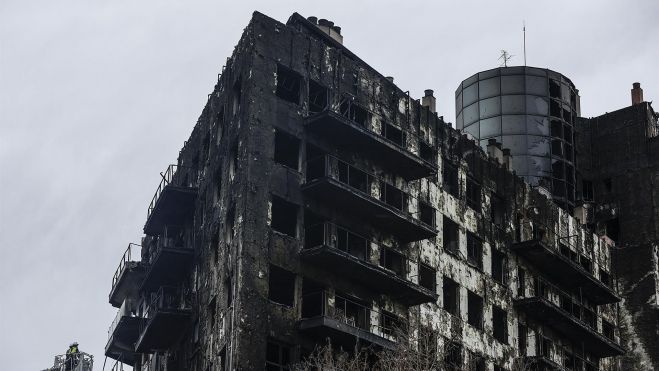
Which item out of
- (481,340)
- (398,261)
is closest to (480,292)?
(481,340)

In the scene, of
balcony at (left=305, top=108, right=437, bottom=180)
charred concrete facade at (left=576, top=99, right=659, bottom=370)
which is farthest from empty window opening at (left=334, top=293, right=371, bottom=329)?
charred concrete facade at (left=576, top=99, right=659, bottom=370)

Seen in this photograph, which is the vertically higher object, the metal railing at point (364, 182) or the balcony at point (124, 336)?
the metal railing at point (364, 182)

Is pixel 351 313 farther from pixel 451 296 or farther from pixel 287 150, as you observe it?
pixel 451 296

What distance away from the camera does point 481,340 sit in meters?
62.4

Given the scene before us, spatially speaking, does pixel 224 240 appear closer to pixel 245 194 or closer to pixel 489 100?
pixel 245 194

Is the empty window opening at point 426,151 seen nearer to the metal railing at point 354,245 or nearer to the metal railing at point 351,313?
the metal railing at point 354,245

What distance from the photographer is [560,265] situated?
69.2 meters

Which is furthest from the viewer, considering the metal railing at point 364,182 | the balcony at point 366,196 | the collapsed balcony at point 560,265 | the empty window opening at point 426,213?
the collapsed balcony at point 560,265

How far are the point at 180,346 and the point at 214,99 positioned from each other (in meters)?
12.6

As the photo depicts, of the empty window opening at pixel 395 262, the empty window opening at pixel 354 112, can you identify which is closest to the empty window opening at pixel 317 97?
the empty window opening at pixel 354 112

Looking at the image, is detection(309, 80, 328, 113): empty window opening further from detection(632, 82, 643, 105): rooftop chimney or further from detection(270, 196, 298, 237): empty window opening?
detection(632, 82, 643, 105): rooftop chimney

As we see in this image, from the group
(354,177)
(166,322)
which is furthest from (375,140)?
(166,322)

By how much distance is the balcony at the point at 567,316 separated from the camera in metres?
66.1

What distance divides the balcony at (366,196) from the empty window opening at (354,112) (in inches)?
103
